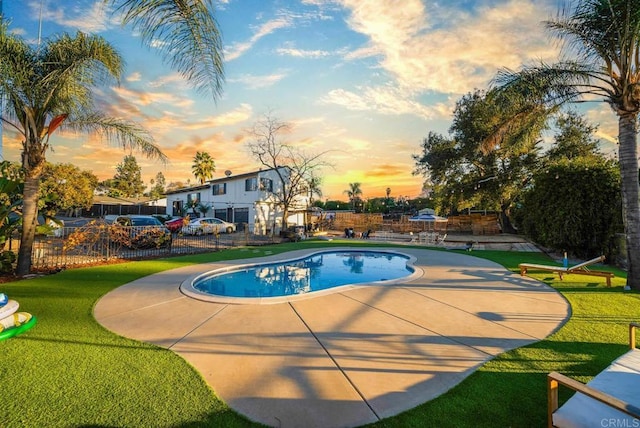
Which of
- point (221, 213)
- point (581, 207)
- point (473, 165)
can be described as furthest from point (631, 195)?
point (221, 213)

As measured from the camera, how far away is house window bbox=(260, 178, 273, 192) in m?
26.9

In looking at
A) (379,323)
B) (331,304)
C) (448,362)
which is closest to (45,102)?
(331,304)

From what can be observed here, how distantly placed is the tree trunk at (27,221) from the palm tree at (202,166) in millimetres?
37036

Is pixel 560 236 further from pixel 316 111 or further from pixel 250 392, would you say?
pixel 250 392

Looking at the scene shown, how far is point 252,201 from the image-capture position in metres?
26.7

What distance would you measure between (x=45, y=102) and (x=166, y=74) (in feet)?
23.8

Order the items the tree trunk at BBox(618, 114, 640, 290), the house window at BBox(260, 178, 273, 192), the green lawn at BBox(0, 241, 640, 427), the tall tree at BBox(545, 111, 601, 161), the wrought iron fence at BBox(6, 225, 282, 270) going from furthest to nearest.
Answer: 1. the house window at BBox(260, 178, 273, 192)
2. the tall tree at BBox(545, 111, 601, 161)
3. the wrought iron fence at BBox(6, 225, 282, 270)
4. the tree trunk at BBox(618, 114, 640, 290)
5. the green lawn at BBox(0, 241, 640, 427)

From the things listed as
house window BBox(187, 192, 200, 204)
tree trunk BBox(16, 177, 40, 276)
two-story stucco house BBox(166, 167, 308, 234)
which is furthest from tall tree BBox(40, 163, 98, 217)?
tree trunk BBox(16, 177, 40, 276)

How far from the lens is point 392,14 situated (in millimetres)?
9430

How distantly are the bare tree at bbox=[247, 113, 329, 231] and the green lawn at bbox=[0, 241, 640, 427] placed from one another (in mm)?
21685

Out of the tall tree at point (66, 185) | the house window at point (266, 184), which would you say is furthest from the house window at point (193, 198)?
the house window at point (266, 184)

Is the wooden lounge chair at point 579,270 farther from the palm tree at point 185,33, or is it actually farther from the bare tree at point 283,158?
the bare tree at point 283,158

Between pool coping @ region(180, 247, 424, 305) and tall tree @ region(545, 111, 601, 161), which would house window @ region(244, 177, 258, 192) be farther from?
tall tree @ region(545, 111, 601, 161)

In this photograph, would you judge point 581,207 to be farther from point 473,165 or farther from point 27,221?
point 27,221
